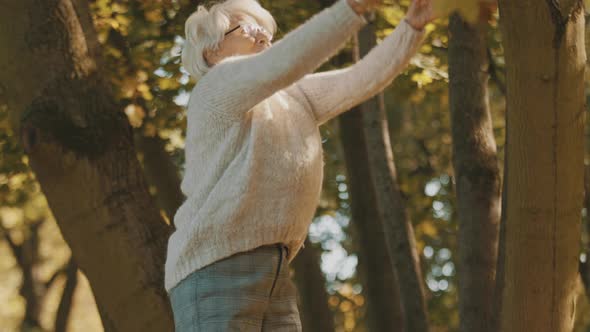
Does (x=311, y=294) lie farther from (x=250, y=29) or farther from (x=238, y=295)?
(x=238, y=295)

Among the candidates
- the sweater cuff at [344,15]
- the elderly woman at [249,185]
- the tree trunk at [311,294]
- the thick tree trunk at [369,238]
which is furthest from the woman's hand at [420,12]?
the tree trunk at [311,294]

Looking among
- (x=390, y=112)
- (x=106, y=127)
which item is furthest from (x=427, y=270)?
(x=106, y=127)

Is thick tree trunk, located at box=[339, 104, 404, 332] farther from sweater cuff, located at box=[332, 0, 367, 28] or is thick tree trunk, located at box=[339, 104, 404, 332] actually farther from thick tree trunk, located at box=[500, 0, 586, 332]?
sweater cuff, located at box=[332, 0, 367, 28]

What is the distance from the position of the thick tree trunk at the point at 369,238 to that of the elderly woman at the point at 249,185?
344 centimetres

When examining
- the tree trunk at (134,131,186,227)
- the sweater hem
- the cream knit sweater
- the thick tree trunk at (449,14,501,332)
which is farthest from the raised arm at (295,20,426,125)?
the tree trunk at (134,131,186,227)

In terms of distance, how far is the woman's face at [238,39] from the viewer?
133 inches

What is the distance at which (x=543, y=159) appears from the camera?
309 centimetres

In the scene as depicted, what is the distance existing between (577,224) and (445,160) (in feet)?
28.3

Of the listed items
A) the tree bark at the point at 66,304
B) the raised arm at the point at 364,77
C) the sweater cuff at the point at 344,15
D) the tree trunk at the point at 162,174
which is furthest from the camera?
the tree bark at the point at 66,304

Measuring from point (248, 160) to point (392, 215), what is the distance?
3.70 metres

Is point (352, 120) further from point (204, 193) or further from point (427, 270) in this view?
point (427, 270)

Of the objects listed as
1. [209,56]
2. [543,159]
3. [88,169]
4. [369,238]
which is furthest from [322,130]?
[543,159]

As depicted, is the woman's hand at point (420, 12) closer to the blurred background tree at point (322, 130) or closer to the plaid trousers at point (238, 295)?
the blurred background tree at point (322, 130)

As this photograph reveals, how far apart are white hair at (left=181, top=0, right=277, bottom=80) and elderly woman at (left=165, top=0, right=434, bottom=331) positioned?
0.28 feet
